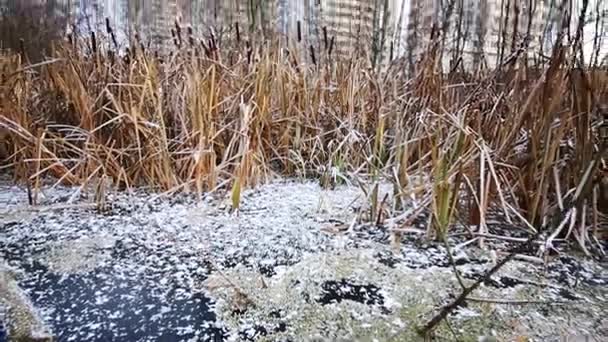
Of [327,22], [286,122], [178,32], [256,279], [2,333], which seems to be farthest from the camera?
[327,22]

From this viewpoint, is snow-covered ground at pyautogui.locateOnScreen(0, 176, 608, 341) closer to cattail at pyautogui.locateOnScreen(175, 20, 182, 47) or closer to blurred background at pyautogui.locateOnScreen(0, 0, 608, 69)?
cattail at pyautogui.locateOnScreen(175, 20, 182, 47)

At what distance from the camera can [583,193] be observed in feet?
2.17

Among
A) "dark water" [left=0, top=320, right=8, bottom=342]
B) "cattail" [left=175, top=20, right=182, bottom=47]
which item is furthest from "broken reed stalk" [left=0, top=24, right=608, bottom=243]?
"dark water" [left=0, top=320, right=8, bottom=342]

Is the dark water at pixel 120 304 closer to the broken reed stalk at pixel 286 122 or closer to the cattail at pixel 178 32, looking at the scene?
the broken reed stalk at pixel 286 122

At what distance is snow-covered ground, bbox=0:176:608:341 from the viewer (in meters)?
0.56

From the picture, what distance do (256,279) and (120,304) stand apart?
0.64 feet

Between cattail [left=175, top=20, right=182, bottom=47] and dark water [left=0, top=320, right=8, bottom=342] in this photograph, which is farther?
cattail [left=175, top=20, right=182, bottom=47]

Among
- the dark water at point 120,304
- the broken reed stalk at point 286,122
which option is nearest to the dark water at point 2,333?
the dark water at point 120,304

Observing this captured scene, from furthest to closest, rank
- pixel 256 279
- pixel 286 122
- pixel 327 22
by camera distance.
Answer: pixel 327 22, pixel 286 122, pixel 256 279

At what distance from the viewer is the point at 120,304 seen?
0.61 m

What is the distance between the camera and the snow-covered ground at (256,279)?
0.56 meters

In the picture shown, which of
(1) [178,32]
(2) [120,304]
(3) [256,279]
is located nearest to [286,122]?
(1) [178,32]

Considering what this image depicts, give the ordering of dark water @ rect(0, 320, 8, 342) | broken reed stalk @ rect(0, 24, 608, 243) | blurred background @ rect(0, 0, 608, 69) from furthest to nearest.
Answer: blurred background @ rect(0, 0, 608, 69) < broken reed stalk @ rect(0, 24, 608, 243) < dark water @ rect(0, 320, 8, 342)

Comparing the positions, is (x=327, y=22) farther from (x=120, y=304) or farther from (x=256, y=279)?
(x=120, y=304)
